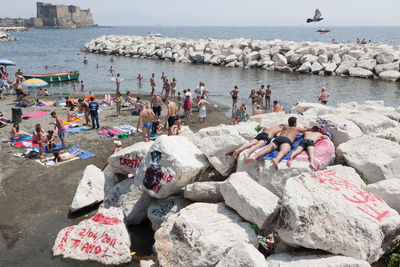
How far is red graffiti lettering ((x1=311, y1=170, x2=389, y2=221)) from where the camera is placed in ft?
18.9

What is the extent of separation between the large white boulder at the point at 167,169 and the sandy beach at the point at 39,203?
1.36m

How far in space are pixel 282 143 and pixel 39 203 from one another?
284 inches

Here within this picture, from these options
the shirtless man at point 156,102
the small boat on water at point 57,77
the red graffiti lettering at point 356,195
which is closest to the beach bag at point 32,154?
the shirtless man at point 156,102

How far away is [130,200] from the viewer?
8.85 meters

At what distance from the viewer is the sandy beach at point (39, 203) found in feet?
24.3

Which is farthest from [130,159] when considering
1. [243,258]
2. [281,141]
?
[243,258]

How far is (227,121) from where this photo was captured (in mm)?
18297

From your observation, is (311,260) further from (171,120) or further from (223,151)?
(171,120)

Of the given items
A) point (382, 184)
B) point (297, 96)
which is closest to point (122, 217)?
point (382, 184)

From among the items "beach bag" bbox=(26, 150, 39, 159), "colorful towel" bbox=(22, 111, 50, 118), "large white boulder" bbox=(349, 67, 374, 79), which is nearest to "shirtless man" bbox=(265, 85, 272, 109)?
"colorful towel" bbox=(22, 111, 50, 118)

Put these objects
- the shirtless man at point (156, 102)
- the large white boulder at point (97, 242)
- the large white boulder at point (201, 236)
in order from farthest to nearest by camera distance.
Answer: the shirtless man at point (156, 102) → the large white boulder at point (97, 242) → the large white boulder at point (201, 236)

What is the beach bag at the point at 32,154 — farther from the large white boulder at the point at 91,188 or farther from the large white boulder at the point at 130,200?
the large white boulder at the point at 130,200

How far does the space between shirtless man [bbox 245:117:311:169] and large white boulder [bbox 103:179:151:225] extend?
330cm

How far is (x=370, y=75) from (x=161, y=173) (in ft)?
107
